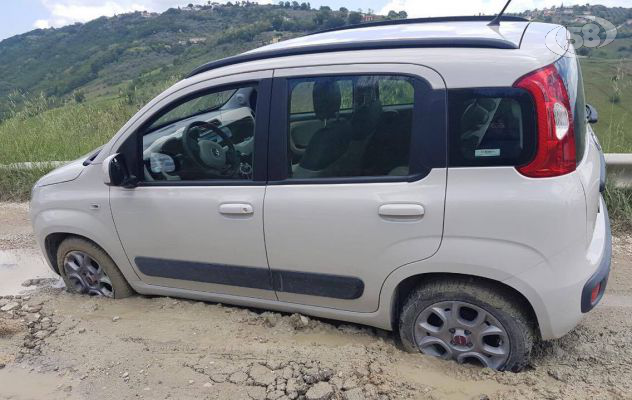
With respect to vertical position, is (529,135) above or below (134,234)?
above

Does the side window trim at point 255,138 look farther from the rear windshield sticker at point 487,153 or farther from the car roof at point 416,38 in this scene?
the rear windshield sticker at point 487,153

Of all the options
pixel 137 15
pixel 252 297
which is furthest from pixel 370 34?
pixel 137 15

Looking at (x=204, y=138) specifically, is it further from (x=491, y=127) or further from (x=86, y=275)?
(x=491, y=127)

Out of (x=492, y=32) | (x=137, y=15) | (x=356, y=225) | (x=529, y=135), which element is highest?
(x=137, y=15)

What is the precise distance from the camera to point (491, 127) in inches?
100

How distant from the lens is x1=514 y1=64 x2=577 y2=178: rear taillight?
2447 millimetres

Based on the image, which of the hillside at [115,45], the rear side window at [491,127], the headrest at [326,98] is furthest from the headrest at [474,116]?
Result: the hillside at [115,45]

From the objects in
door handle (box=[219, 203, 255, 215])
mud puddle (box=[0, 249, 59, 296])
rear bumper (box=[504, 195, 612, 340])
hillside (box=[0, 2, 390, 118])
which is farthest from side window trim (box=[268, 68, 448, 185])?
hillside (box=[0, 2, 390, 118])

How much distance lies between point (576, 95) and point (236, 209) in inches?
75.2

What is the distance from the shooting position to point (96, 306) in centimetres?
396

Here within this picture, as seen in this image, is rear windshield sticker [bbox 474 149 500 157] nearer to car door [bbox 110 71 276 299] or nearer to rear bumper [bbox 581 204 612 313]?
rear bumper [bbox 581 204 612 313]

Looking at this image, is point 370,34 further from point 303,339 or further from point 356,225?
point 303,339

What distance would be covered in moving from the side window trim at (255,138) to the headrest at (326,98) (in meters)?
0.28

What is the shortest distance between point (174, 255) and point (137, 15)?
9736cm
